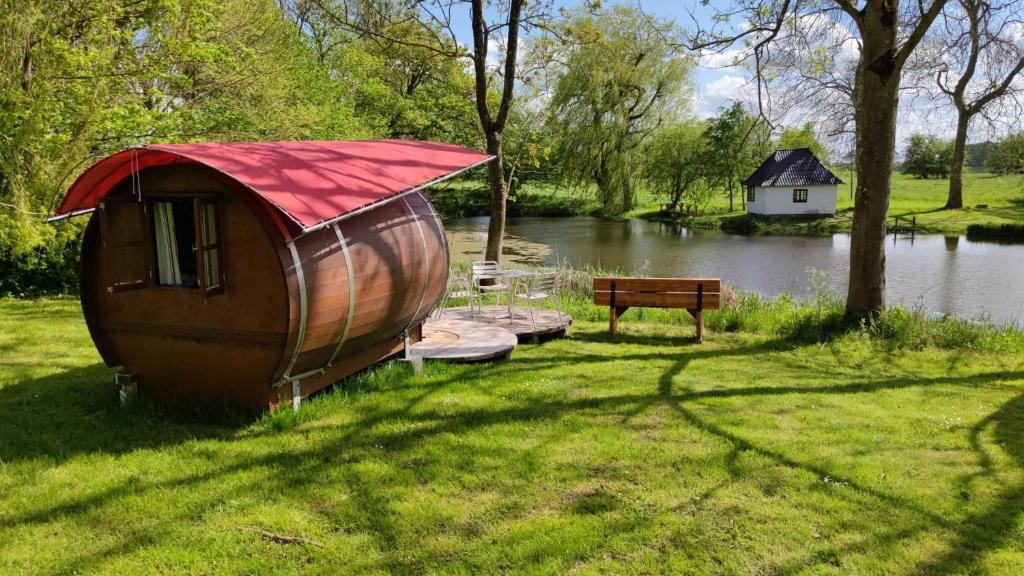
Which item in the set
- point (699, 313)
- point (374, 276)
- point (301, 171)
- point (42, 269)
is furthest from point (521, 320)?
point (42, 269)

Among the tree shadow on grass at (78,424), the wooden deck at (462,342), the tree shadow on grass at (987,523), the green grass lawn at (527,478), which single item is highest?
the wooden deck at (462,342)

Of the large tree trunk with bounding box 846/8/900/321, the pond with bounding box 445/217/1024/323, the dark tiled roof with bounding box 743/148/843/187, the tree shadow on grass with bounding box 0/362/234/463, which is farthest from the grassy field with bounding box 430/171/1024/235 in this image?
the tree shadow on grass with bounding box 0/362/234/463

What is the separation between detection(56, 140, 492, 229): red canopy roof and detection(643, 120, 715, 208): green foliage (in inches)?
1621

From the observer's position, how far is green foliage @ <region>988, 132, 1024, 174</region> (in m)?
46.2

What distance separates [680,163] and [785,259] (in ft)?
71.8

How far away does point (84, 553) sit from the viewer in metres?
3.82

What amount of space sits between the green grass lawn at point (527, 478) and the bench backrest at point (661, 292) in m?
2.22

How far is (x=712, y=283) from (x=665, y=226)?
1408 inches

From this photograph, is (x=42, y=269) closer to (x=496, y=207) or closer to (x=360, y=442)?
(x=496, y=207)

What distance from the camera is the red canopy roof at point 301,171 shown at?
5.14 metres

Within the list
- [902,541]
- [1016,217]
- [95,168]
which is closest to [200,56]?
[95,168]

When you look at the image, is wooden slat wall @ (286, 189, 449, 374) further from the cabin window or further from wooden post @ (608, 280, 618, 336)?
wooden post @ (608, 280, 618, 336)

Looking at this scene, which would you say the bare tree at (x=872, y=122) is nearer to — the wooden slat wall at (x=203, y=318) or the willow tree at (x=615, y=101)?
the wooden slat wall at (x=203, y=318)

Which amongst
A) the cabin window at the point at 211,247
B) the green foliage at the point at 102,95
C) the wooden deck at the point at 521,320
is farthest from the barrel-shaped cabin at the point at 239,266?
the green foliage at the point at 102,95
